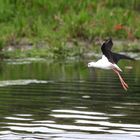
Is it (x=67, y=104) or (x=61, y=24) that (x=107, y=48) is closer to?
(x=67, y=104)

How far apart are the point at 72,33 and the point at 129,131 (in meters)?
22.9

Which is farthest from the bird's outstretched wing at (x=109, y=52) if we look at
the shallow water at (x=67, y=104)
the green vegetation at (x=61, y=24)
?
the green vegetation at (x=61, y=24)

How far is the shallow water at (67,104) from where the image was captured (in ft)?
50.2

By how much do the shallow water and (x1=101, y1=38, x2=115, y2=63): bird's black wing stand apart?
1148 millimetres

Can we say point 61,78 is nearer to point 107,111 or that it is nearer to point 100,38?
point 107,111

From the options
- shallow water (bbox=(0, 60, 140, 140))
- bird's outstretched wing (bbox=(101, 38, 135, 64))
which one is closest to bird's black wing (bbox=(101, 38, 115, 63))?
bird's outstretched wing (bbox=(101, 38, 135, 64))

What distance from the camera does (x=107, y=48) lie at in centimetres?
1758

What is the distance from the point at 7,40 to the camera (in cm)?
3691

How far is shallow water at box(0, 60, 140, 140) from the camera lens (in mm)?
15312

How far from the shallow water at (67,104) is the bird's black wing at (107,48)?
115 centimetres

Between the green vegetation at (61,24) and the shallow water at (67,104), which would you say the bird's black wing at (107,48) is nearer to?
the shallow water at (67,104)

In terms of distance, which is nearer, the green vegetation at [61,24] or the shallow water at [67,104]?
the shallow water at [67,104]

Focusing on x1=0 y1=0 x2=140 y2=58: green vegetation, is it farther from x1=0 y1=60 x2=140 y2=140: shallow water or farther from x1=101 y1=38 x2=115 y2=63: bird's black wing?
x1=101 y1=38 x2=115 y2=63: bird's black wing

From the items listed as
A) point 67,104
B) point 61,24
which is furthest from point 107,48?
Answer: point 61,24
